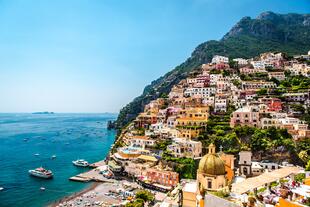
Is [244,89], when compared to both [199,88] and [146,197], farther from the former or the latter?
[146,197]

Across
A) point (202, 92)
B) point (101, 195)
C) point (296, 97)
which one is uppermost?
point (202, 92)

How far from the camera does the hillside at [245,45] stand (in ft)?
392

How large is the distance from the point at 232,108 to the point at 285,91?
40.3 ft

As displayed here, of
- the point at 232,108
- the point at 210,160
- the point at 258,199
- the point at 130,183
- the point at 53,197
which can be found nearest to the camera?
the point at 258,199

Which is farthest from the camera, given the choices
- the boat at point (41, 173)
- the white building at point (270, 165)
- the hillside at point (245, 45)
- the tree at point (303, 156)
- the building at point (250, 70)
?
the hillside at point (245, 45)

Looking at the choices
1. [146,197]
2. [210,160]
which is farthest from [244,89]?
[210,160]

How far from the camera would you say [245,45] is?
13538 centimetres

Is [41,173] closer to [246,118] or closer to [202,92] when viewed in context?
[246,118]

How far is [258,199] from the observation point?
16125mm

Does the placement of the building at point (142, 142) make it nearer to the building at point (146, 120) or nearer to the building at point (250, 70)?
the building at point (146, 120)

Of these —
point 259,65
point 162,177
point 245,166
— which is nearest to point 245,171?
point 245,166

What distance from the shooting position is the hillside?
120 meters

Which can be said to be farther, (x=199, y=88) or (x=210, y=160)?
(x=199, y=88)

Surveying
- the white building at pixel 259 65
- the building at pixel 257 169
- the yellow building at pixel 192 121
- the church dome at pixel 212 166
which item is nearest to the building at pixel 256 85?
the white building at pixel 259 65
